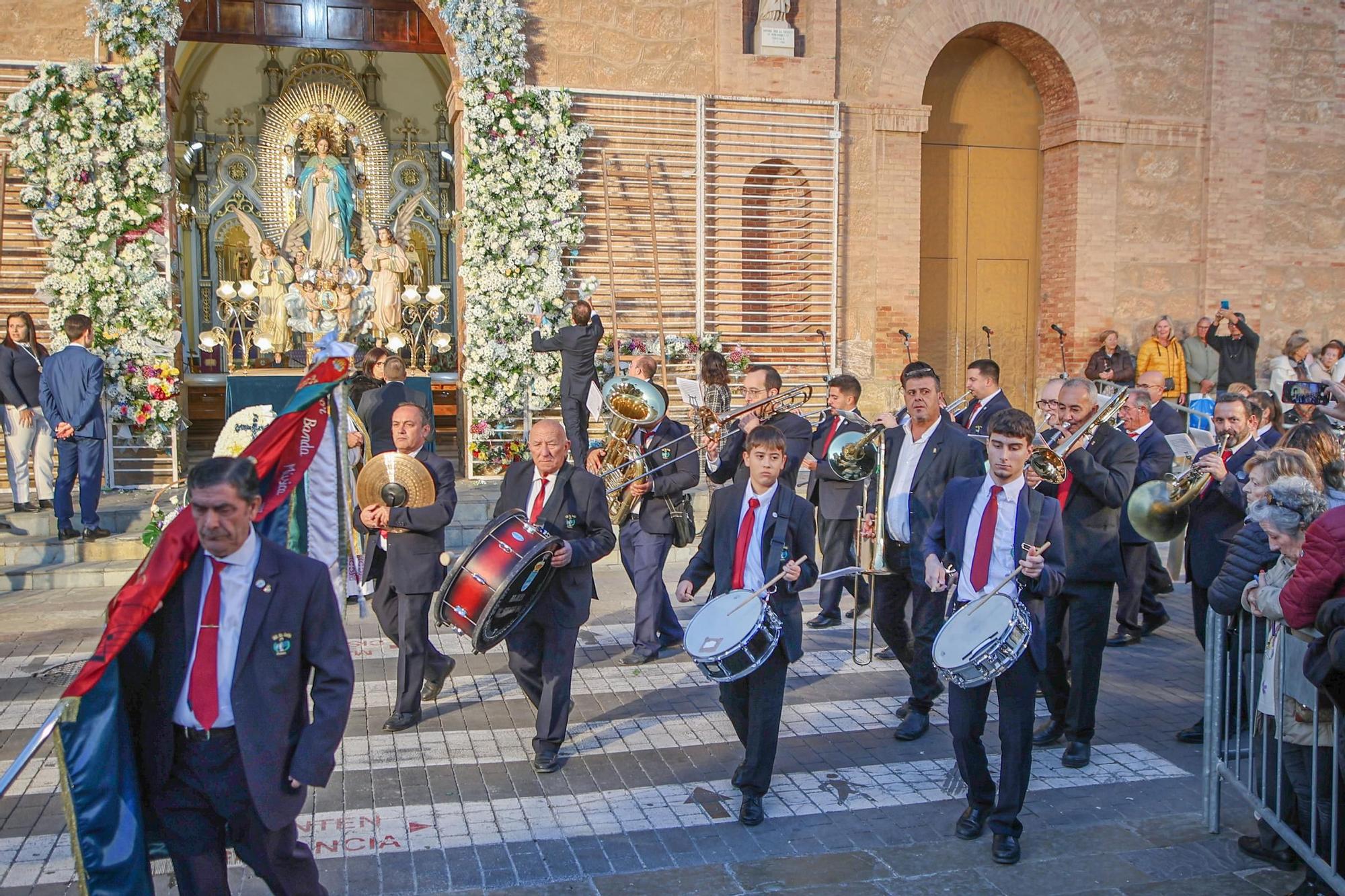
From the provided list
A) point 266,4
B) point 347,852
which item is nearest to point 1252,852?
point 347,852

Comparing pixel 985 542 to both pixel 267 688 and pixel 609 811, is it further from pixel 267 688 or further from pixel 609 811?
pixel 267 688

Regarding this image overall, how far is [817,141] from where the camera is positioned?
16.4 meters

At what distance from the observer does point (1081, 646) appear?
6605mm

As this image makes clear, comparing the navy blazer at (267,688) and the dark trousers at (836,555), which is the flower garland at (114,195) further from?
the navy blazer at (267,688)

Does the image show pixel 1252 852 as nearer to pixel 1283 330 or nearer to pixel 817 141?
pixel 817 141

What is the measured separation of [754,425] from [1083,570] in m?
2.49

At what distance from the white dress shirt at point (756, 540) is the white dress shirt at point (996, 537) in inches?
37.9

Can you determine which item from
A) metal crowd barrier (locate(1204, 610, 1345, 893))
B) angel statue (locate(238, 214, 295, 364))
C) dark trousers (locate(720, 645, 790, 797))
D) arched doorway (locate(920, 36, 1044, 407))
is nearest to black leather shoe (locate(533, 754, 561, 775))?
dark trousers (locate(720, 645, 790, 797))

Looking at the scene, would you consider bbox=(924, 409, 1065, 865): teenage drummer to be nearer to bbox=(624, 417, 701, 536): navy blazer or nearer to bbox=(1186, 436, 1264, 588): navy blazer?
bbox=(1186, 436, 1264, 588): navy blazer

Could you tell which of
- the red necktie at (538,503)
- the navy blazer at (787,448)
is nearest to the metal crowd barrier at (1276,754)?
the navy blazer at (787,448)

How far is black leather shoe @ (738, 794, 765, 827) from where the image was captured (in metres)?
5.76

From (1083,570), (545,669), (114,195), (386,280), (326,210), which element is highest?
(326,210)

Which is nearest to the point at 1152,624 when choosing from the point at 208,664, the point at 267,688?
the point at 267,688

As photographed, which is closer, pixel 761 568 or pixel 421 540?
pixel 761 568
